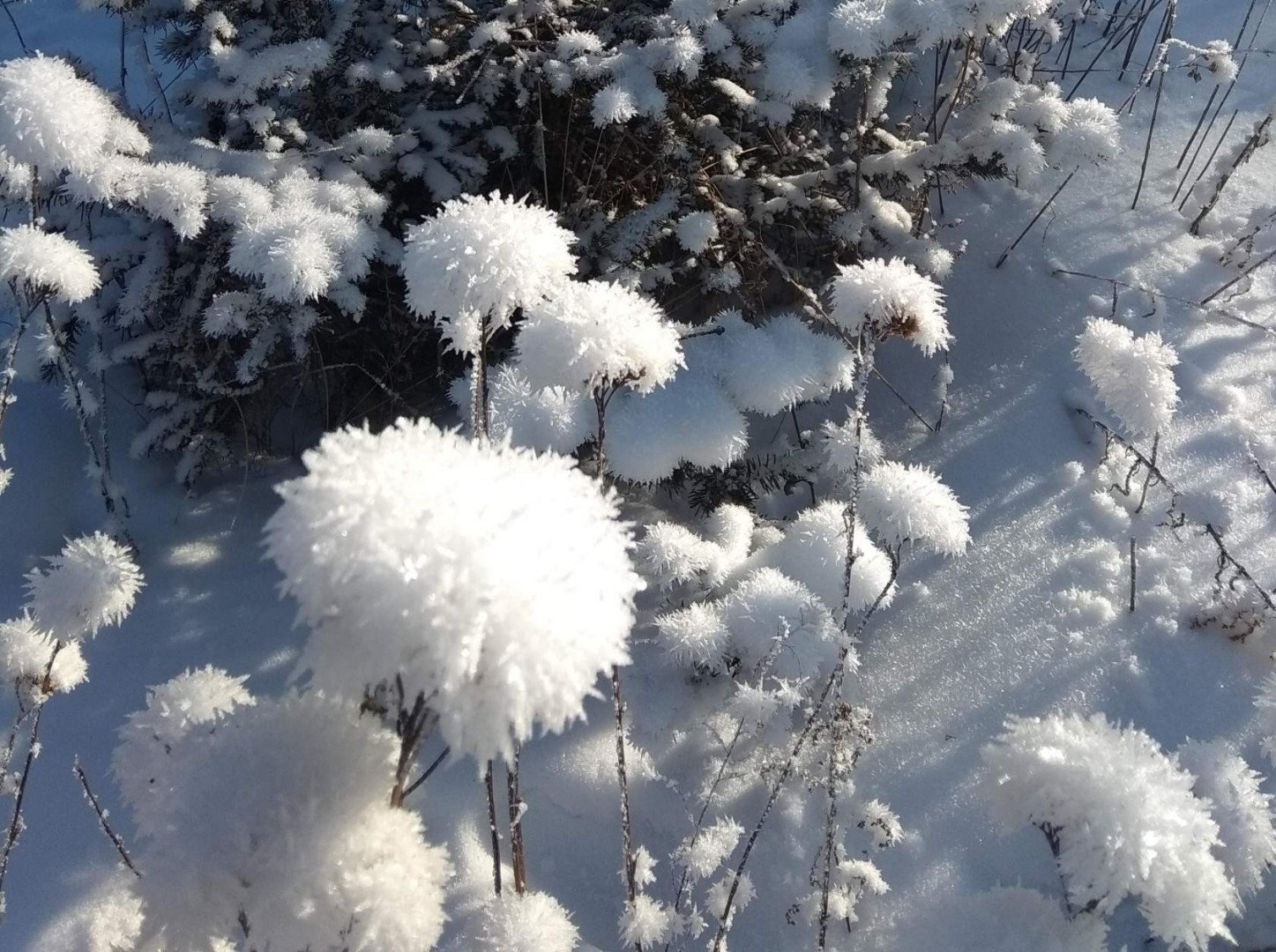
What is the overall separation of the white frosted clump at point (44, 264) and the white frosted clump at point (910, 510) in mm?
1509

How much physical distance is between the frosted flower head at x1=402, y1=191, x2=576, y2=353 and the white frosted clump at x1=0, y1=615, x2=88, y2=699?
3.31 feet

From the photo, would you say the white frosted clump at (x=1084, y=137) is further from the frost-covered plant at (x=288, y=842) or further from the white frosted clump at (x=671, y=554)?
the frost-covered plant at (x=288, y=842)

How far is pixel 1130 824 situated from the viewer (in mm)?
1184

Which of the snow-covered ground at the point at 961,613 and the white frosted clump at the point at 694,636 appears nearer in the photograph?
the snow-covered ground at the point at 961,613

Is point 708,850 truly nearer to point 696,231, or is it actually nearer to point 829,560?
point 829,560

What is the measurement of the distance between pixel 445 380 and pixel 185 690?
65.8 inches

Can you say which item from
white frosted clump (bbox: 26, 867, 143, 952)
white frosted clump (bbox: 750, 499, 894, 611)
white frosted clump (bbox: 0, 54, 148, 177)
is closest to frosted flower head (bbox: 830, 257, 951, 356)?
white frosted clump (bbox: 750, 499, 894, 611)

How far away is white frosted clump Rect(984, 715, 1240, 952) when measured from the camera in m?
1.19

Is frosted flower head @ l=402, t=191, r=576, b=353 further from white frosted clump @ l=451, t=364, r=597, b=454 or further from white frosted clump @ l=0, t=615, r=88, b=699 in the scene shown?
white frosted clump @ l=451, t=364, r=597, b=454

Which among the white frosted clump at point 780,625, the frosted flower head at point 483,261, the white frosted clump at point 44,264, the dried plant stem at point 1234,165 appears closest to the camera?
the frosted flower head at point 483,261

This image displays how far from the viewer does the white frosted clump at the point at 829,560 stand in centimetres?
209

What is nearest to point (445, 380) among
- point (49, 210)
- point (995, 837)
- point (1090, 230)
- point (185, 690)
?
point (49, 210)

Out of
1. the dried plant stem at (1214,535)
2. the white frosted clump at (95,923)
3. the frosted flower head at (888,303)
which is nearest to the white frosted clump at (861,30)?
the dried plant stem at (1214,535)

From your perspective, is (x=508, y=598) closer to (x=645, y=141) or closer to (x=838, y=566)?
(x=838, y=566)
